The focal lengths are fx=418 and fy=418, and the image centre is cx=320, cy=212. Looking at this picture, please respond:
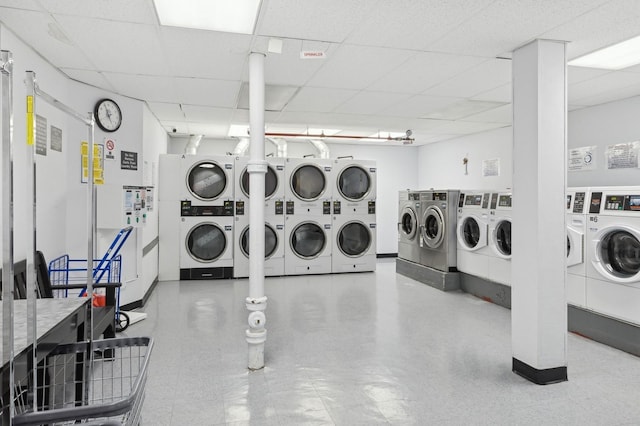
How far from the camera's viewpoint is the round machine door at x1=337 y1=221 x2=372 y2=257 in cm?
693

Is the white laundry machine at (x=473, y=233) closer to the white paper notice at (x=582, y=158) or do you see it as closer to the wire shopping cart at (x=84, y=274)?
the white paper notice at (x=582, y=158)

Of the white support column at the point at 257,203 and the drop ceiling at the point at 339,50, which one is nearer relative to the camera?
the drop ceiling at the point at 339,50

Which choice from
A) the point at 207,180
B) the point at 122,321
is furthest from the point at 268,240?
the point at 122,321

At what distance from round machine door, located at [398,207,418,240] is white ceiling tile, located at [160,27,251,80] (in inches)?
144

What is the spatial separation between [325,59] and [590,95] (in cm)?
307

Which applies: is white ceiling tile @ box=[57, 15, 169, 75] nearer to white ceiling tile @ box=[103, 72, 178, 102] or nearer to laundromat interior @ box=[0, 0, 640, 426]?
laundromat interior @ box=[0, 0, 640, 426]

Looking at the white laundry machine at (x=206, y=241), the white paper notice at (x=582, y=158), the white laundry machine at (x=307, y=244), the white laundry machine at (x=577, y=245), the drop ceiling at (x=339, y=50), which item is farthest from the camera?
the white laundry machine at (x=307, y=244)

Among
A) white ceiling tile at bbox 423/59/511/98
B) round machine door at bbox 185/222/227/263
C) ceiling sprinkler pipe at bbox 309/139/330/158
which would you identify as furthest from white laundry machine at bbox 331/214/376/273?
white ceiling tile at bbox 423/59/511/98

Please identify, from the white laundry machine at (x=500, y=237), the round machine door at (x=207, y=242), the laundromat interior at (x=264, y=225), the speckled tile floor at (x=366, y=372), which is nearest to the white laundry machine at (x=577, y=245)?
the laundromat interior at (x=264, y=225)

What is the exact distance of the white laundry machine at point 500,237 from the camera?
15.6 ft

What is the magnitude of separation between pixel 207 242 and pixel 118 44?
3816 mm

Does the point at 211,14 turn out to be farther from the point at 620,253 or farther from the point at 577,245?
the point at 620,253

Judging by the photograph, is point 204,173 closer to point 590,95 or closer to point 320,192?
point 320,192

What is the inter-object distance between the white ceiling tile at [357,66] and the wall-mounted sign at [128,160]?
218cm
